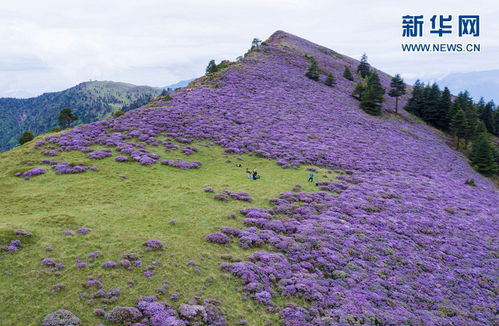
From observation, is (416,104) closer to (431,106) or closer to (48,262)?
(431,106)

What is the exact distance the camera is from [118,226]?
2919cm

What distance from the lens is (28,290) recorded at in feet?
Answer: 67.2

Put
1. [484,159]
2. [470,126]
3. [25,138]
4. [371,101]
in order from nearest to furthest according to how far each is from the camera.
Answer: [25,138], [484,159], [470,126], [371,101]

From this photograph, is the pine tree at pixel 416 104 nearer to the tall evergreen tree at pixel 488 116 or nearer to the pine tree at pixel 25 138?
the tall evergreen tree at pixel 488 116

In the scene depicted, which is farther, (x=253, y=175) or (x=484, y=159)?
(x=484, y=159)

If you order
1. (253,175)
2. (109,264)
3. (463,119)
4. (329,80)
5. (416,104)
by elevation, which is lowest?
(109,264)

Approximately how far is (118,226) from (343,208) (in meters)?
26.9

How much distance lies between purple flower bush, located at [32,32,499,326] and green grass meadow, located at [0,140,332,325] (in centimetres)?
209

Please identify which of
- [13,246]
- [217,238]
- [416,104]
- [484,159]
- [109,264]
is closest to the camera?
[109,264]

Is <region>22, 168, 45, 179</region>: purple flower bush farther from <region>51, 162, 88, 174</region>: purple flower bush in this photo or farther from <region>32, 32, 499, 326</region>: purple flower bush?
Result: <region>32, 32, 499, 326</region>: purple flower bush

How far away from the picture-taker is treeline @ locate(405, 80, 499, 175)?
75.6m

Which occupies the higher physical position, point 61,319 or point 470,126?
point 470,126

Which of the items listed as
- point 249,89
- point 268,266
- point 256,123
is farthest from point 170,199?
point 249,89

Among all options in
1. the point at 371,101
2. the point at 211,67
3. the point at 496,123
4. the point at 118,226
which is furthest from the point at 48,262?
the point at 496,123
